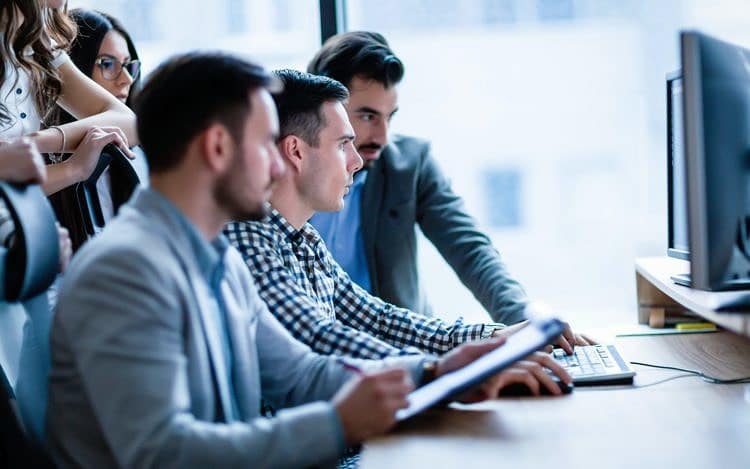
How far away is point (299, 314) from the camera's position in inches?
61.2

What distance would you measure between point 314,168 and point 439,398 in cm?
76

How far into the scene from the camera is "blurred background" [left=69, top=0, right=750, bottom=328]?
118 inches

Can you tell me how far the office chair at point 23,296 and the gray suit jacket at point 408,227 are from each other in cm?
138

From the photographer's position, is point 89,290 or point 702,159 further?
point 702,159

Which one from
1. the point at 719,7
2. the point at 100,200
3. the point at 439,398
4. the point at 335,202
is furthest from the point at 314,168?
the point at 719,7

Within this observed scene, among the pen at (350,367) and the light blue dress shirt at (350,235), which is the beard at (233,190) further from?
the light blue dress shirt at (350,235)

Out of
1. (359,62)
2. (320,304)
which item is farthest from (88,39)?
(320,304)

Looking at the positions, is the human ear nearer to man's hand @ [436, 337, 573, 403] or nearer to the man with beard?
the man with beard

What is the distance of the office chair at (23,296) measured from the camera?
3.75ft

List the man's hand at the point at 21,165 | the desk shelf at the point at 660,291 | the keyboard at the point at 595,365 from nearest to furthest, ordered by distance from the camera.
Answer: the man's hand at the point at 21,165
the keyboard at the point at 595,365
the desk shelf at the point at 660,291

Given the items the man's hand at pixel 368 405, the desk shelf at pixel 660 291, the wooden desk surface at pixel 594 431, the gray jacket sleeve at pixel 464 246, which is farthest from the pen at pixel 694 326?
the man's hand at pixel 368 405

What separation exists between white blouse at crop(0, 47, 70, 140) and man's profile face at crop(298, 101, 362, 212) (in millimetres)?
663

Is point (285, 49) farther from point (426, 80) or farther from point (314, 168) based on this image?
point (314, 168)

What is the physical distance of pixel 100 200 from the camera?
1713 mm
